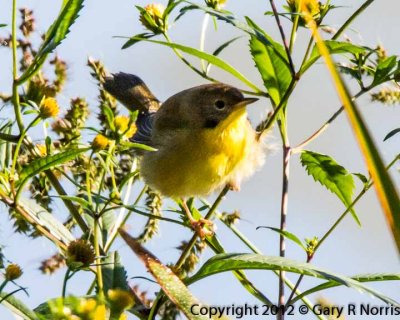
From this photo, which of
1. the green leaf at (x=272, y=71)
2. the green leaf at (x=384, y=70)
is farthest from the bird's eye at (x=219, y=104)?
the green leaf at (x=384, y=70)

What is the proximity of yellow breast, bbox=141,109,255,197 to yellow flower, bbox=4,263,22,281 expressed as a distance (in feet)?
6.19

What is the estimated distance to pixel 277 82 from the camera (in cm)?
210

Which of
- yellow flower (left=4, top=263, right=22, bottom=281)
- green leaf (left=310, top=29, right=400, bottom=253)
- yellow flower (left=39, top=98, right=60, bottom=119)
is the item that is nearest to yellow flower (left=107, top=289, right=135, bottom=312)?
yellow flower (left=4, top=263, right=22, bottom=281)

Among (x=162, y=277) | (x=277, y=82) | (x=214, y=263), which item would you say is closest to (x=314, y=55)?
(x=277, y=82)

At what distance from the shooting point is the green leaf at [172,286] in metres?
1.50

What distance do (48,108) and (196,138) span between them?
6.71 ft

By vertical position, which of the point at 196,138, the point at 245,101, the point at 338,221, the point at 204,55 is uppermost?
the point at 245,101

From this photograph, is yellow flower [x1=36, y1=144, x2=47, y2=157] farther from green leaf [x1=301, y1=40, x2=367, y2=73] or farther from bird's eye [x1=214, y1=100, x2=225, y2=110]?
bird's eye [x1=214, y1=100, x2=225, y2=110]

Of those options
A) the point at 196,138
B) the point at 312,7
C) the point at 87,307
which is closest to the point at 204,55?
the point at 312,7

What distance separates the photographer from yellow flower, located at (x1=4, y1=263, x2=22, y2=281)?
59.8 inches

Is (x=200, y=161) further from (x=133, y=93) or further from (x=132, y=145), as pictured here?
(x=132, y=145)

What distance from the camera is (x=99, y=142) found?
6.22 feet

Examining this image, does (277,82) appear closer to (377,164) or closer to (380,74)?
(380,74)

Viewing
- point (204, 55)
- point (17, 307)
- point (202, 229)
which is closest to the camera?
point (17, 307)
